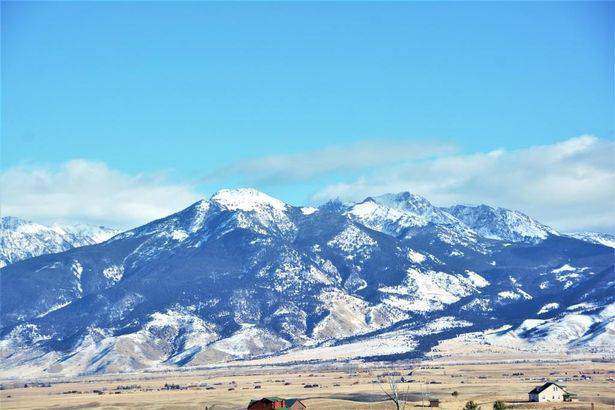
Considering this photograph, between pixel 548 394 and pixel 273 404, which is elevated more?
pixel 273 404

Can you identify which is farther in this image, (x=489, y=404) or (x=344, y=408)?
(x=344, y=408)

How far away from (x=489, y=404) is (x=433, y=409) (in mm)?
14690

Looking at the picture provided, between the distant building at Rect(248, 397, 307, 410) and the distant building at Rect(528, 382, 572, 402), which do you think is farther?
the distant building at Rect(528, 382, 572, 402)

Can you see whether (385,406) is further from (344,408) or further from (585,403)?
(585,403)

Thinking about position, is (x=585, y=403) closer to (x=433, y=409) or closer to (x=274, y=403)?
(x=433, y=409)

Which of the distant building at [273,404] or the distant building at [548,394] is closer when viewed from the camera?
the distant building at [273,404]

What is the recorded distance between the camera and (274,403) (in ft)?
573

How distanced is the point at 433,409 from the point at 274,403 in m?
26.9

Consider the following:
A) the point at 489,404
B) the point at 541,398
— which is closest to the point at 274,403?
the point at 489,404

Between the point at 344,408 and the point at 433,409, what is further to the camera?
the point at 344,408

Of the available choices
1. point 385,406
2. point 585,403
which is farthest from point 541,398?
point 385,406

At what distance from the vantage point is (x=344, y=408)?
198m

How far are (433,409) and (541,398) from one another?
30.6 metres

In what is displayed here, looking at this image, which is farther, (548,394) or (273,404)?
(548,394)
